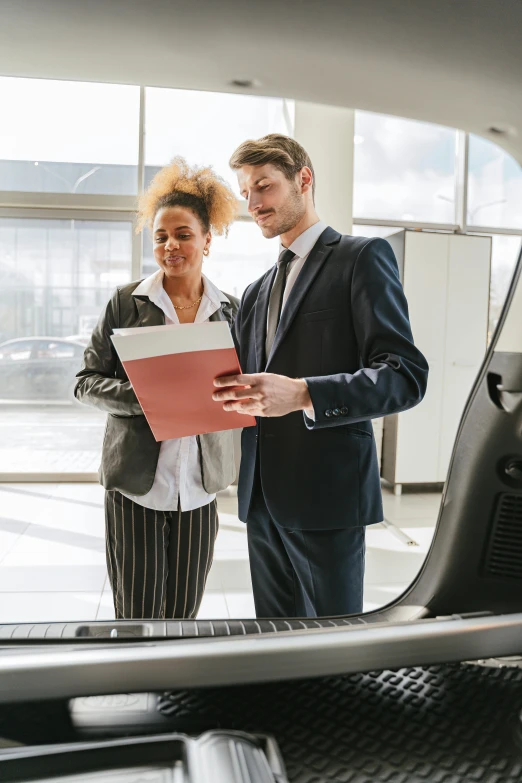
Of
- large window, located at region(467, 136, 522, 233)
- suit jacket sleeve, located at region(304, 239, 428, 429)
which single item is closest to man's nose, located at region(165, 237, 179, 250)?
suit jacket sleeve, located at region(304, 239, 428, 429)

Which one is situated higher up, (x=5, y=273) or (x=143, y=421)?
(x=5, y=273)

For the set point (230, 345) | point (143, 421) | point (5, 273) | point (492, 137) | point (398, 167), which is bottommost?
point (143, 421)

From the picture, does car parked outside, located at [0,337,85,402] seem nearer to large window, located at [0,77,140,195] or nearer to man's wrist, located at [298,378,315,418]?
large window, located at [0,77,140,195]

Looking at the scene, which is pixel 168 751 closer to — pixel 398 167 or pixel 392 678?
pixel 392 678

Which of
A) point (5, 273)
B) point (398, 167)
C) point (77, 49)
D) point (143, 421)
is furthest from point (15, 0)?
point (398, 167)

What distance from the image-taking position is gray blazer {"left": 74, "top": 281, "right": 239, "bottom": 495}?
1.42 meters

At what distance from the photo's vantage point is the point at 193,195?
1649 mm

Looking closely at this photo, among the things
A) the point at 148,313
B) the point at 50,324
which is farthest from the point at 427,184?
the point at 148,313

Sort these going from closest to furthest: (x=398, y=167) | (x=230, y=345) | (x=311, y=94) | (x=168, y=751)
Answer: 1. (x=168, y=751)
2. (x=311, y=94)
3. (x=230, y=345)
4. (x=398, y=167)

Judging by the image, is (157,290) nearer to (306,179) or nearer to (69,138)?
(306,179)

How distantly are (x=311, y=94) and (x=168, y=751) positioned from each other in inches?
21.4

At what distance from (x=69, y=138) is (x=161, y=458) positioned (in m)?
4.66

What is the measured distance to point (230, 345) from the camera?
90 cm

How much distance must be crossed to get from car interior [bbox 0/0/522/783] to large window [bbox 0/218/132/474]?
494cm
